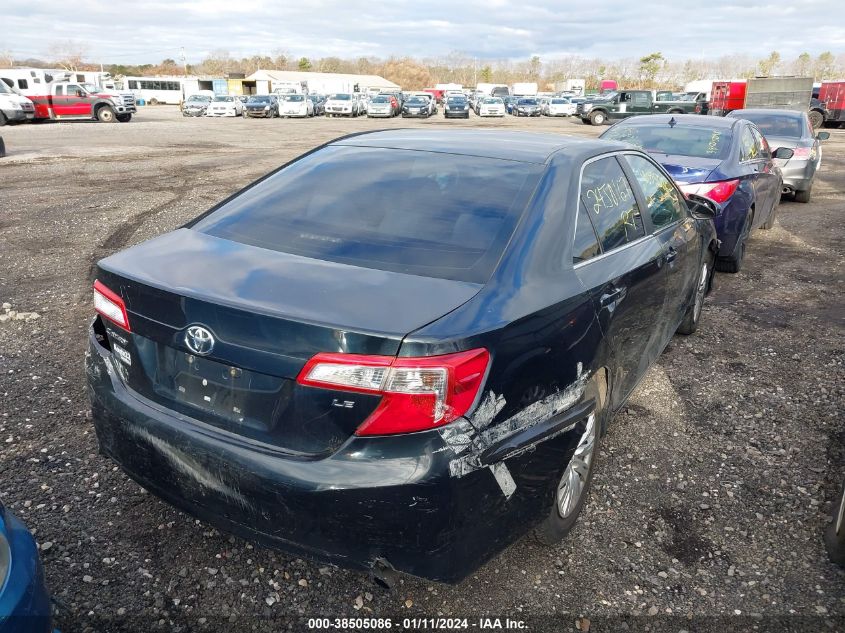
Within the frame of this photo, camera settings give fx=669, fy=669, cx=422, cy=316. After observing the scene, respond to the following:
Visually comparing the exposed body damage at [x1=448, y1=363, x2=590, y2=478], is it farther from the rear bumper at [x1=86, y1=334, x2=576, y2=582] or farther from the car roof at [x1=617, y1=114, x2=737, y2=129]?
the car roof at [x1=617, y1=114, x2=737, y2=129]

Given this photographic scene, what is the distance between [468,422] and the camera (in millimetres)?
1987

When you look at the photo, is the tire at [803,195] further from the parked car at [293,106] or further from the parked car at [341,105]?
the parked car at [293,106]

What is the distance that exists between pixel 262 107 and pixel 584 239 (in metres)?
40.9

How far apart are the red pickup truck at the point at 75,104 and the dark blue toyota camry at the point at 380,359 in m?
34.0

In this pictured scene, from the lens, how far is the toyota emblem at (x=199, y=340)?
2074mm

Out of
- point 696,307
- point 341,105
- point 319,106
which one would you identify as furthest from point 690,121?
point 319,106

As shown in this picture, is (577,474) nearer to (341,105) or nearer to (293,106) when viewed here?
(341,105)

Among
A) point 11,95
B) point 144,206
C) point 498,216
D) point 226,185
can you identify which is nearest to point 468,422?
point 498,216

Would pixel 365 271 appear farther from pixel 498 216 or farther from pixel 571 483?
pixel 571 483

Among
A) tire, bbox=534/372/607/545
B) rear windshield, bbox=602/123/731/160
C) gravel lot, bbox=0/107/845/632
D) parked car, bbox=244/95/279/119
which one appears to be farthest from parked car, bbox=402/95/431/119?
tire, bbox=534/372/607/545

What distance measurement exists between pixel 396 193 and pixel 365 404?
3.91ft

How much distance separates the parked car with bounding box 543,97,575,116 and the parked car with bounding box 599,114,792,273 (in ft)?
136

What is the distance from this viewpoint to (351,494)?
6.46 feet

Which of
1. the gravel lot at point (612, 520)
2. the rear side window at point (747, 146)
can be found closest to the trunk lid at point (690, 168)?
the rear side window at point (747, 146)
